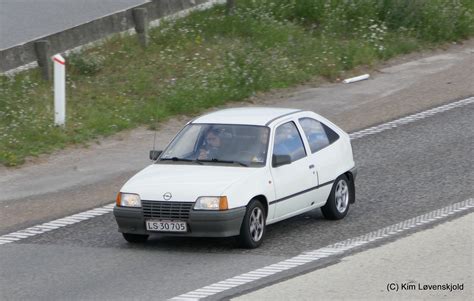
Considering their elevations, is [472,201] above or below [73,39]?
below

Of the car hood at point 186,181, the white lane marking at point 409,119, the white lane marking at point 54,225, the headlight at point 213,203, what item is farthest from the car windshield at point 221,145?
the white lane marking at point 409,119

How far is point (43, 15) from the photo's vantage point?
24734mm

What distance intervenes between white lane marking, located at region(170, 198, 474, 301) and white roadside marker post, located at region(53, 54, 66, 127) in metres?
7.20

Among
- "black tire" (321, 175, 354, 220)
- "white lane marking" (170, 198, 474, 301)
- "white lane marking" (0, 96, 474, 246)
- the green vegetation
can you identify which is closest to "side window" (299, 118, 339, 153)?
"black tire" (321, 175, 354, 220)

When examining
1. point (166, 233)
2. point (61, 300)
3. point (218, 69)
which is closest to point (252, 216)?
point (166, 233)

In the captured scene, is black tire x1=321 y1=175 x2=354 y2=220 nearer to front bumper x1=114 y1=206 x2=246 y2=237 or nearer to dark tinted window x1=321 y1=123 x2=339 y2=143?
dark tinted window x1=321 y1=123 x2=339 y2=143

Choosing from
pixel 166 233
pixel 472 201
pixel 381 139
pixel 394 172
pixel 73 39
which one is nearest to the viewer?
pixel 166 233

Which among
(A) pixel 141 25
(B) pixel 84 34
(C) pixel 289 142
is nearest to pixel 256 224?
(C) pixel 289 142

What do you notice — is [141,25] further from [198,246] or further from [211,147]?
[198,246]

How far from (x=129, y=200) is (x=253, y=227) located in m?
1.41

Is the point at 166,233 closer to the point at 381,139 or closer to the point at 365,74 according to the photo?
the point at 381,139

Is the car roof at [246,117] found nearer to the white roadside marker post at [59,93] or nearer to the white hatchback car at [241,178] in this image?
the white hatchback car at [241,178]

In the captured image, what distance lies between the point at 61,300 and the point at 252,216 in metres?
2.67

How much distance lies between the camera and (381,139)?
18.4 metres
